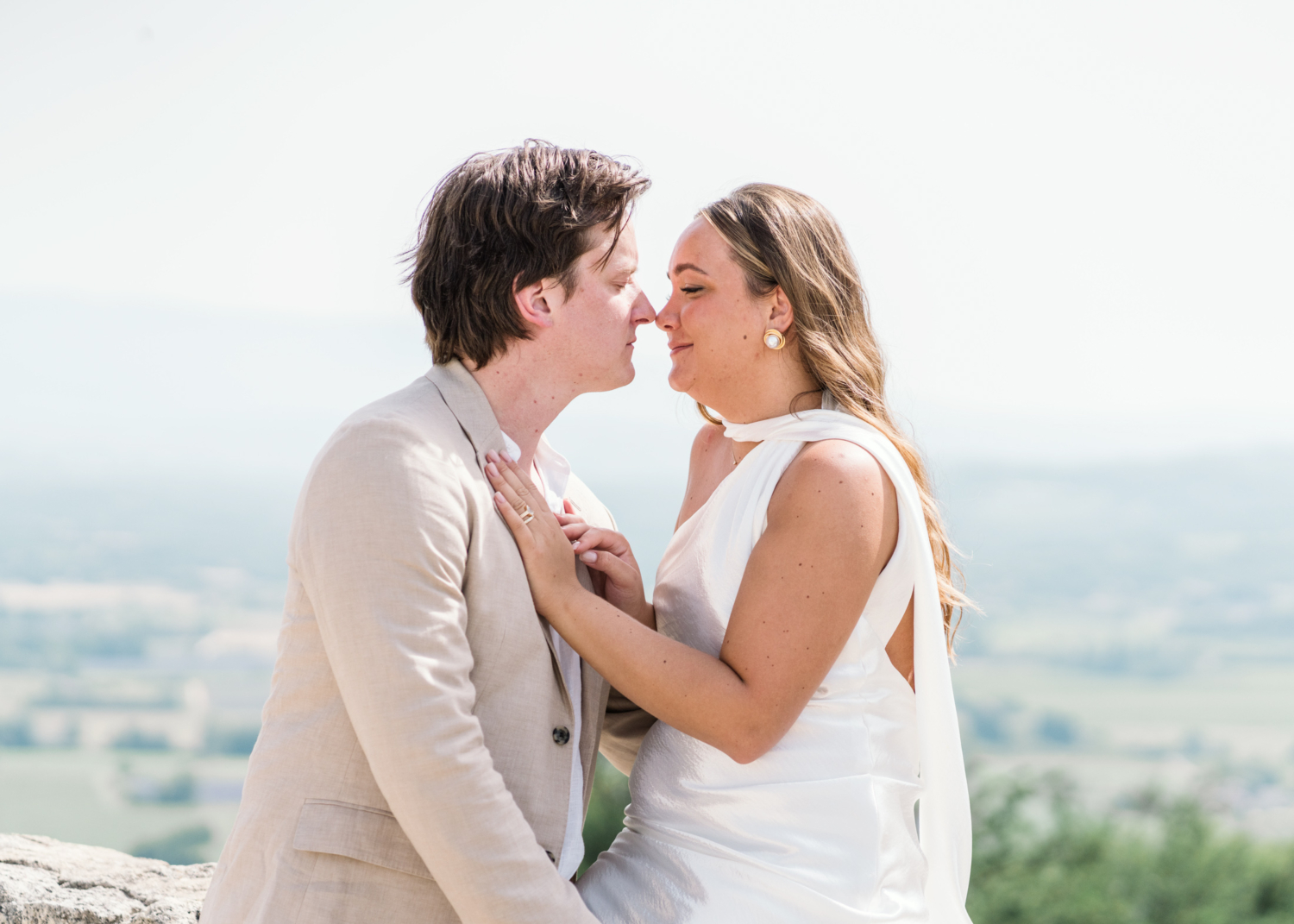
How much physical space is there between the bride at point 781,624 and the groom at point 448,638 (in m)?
0.14

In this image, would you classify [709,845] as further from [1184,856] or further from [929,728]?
[1184,856]

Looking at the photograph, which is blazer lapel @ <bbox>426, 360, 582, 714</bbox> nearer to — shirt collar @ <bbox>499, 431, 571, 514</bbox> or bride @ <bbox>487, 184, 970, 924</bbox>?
bride @ <bbox>487, 184, 970, 924</bbox>

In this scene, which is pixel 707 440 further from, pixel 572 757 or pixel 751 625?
pixel 572 757

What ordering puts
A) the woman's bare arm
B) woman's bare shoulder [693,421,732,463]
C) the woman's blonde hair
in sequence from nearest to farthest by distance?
1. the woman's bare arm
2. the woman's blonde hair
3. woman's bare shoulder [693,421,732,463]

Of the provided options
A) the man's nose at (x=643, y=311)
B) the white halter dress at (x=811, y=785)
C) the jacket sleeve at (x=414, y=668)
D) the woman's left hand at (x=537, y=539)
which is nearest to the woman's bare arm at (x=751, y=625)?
the woman's left hand at (x=537, y=539)

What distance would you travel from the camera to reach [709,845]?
1.99m

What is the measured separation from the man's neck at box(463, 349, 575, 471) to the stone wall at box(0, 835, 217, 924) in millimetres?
1245

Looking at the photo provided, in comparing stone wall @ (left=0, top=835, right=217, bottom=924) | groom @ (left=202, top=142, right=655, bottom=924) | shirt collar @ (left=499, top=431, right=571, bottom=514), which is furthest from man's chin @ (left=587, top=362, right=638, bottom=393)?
stone wall @ (left=0, top=835, right=217, bottom=924)

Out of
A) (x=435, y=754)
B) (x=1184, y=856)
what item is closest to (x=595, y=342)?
(x=435, y=754)

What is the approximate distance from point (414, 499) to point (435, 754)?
40cm

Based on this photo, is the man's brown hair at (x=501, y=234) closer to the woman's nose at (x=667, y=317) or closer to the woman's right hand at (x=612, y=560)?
the woman's nose at (x=667, y=317)

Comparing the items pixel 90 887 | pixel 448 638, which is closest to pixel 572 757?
pixel 448 638

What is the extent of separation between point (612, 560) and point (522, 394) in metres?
0.38

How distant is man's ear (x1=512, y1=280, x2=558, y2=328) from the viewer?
206 cm
